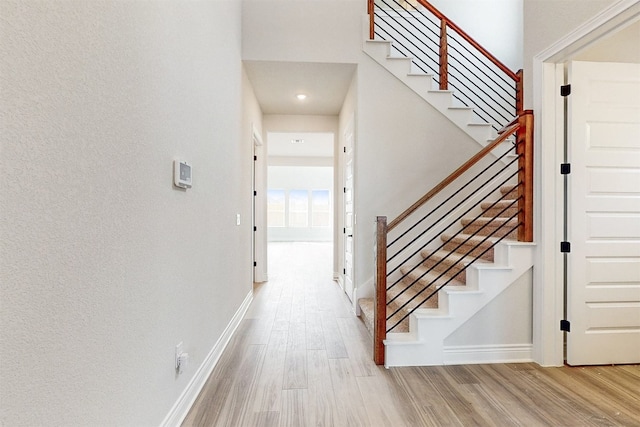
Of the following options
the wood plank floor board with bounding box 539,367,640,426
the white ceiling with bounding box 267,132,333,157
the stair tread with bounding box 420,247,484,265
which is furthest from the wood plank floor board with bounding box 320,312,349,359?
the white ceiling with bounding box 267,132,333,157

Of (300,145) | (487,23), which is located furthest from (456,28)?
(300,145)

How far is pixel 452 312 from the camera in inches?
93.8

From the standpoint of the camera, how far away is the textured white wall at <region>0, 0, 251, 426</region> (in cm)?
76

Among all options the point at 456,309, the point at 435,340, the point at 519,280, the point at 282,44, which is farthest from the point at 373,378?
the point at 282,44

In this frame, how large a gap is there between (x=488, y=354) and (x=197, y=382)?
208 centimetres

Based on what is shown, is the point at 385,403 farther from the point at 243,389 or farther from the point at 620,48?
the point at 620,48

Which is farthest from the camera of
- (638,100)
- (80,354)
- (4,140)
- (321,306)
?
(321,306)

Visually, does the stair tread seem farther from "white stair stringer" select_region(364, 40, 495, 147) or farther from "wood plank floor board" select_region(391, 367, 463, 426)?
"white stair stringer" select_region(364, 40, 495, 147)

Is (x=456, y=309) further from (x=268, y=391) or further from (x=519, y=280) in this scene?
(x=268, y=391)

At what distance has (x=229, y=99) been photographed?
288 centimetres

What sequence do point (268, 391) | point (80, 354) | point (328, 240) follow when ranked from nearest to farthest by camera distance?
point (80, 354) < point (268, 391) < point (328, 240)

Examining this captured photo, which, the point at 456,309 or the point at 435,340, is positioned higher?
the point at 456,309

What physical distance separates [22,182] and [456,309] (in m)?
2.51

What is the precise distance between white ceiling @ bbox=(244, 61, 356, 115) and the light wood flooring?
2.81 meters
